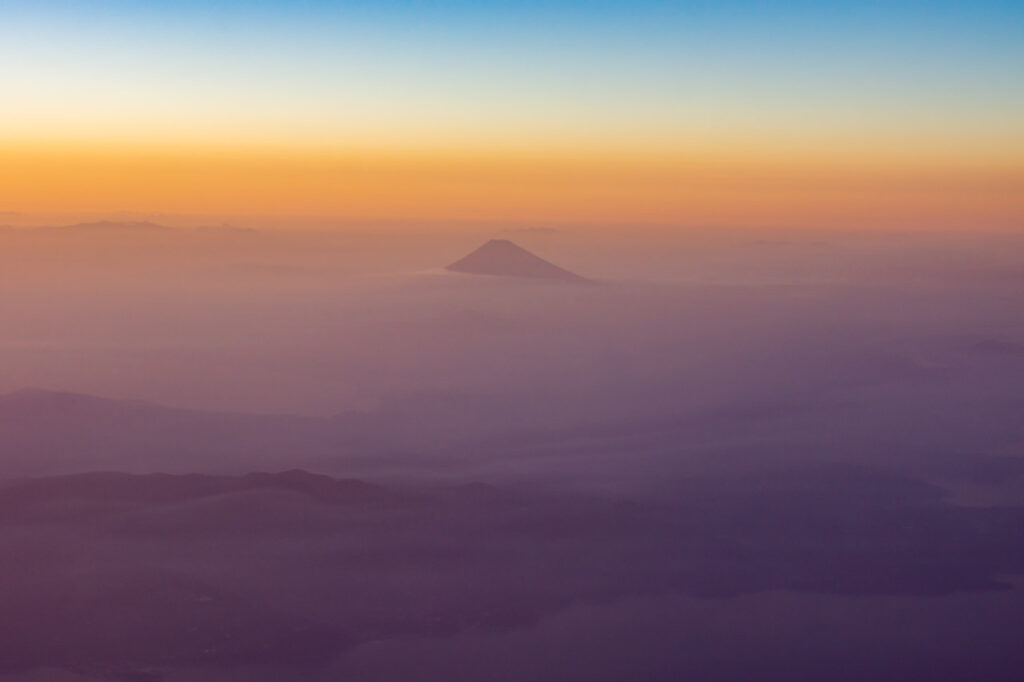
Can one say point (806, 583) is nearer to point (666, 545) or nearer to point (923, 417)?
point (666, 545)

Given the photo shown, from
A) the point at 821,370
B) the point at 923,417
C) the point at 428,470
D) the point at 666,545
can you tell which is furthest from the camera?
the point at 821,370

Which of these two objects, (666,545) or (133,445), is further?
(133,445)

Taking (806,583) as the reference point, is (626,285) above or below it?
above

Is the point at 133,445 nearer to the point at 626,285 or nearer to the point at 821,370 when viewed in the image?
the point at 821,370

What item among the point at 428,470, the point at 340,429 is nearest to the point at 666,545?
the point at 428,470

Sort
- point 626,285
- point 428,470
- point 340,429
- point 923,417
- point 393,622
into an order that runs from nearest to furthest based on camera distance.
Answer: point 393,622 < point 428,470 < point 340,429 < point 923,417 < point 626,285

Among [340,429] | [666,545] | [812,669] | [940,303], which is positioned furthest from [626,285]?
[812,669]
